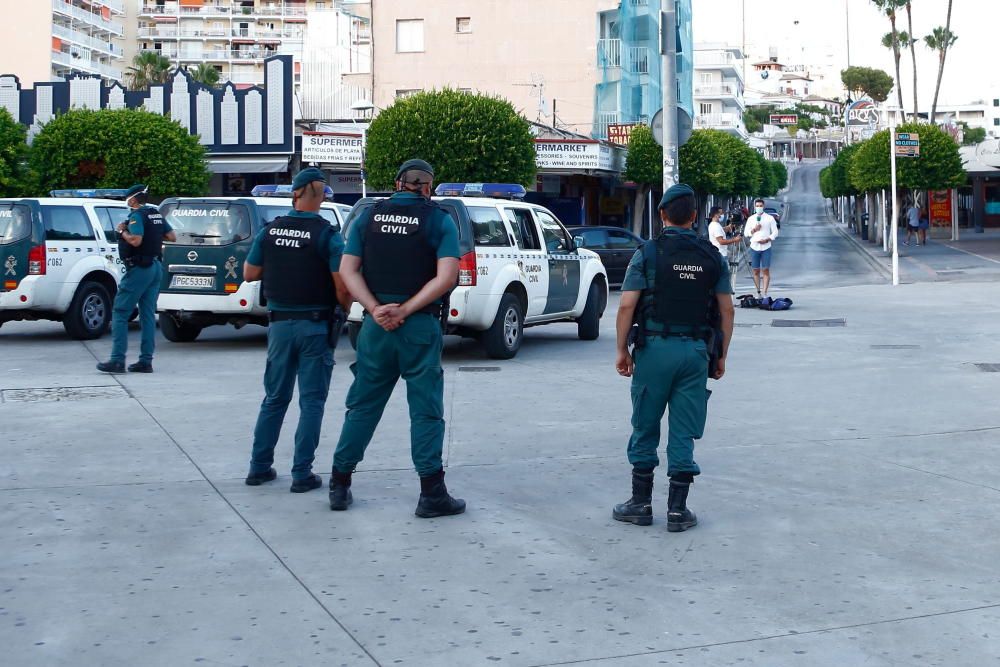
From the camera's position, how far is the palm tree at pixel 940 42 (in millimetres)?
78125

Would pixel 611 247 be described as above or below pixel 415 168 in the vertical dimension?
above

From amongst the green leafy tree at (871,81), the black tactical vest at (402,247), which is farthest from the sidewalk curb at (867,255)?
the green leafy tree at (871,81)

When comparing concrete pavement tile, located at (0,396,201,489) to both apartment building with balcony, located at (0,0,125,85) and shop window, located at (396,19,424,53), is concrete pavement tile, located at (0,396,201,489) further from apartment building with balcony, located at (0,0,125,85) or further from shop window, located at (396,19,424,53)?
apartment building with balcony, located at (0,0,125,85)

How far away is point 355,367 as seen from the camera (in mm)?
6723

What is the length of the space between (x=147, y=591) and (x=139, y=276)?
25.0 ft

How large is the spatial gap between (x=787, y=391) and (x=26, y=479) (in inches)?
262

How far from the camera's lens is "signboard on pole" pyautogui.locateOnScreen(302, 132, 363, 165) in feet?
120

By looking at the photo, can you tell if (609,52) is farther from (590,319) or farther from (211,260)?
(211,260)

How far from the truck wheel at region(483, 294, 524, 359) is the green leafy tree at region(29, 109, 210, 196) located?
22.2m

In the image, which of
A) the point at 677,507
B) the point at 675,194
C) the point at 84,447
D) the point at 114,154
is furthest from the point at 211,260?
the point at 114,154

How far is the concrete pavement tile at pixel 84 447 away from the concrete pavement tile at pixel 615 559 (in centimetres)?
97

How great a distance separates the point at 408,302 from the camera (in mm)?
6418

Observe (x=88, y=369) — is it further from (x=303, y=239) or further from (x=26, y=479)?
(x=303, y=239)

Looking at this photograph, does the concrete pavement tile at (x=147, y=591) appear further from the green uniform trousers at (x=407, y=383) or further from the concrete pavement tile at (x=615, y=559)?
the green uniform trousers at (x=407, y=383)
